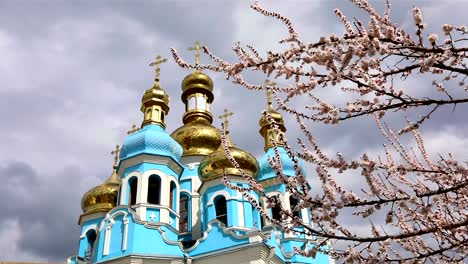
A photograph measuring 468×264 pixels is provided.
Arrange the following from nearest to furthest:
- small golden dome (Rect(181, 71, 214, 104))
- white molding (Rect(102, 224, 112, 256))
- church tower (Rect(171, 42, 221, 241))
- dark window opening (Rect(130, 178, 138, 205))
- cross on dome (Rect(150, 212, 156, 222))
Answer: white molding (Rect(102, 224, 112, 256)) → cross on dome (Rect(150, 212, 156, 222)) → dark window opening (Rect(130, 178, 138, 205)) → church tower (Rect(171, 42, 221, 241)) → small golden dome (Rect(181, 71, 214, 104))

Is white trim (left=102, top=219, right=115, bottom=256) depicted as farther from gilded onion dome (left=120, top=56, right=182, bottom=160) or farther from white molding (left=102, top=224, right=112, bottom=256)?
gilded onion dome (left=120, top=56, right=182, bottom=160)

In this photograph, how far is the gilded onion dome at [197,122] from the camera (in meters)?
18.1

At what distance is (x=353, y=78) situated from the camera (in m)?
3.14

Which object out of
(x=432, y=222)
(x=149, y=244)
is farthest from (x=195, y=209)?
(x=432, y=222)

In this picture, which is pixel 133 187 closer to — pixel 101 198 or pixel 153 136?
pixel 153 136

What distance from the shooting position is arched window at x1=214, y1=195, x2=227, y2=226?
14384 mm

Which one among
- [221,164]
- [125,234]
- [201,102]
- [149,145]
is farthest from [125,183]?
[201,102]

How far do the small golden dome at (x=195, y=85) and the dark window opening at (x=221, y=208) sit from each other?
804 cm

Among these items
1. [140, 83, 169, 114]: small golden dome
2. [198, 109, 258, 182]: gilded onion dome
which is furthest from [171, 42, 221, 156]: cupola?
[198, 109, 258, 182]: gilded onion dome

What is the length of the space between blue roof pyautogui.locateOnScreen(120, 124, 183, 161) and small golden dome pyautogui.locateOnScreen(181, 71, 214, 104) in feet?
21.8

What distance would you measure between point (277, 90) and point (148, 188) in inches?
429

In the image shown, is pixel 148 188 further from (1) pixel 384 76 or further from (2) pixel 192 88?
(1) pixel 384 76

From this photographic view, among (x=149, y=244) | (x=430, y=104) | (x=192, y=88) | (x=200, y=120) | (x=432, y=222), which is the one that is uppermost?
(x=192, y=88)

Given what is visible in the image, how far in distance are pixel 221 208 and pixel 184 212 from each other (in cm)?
218
